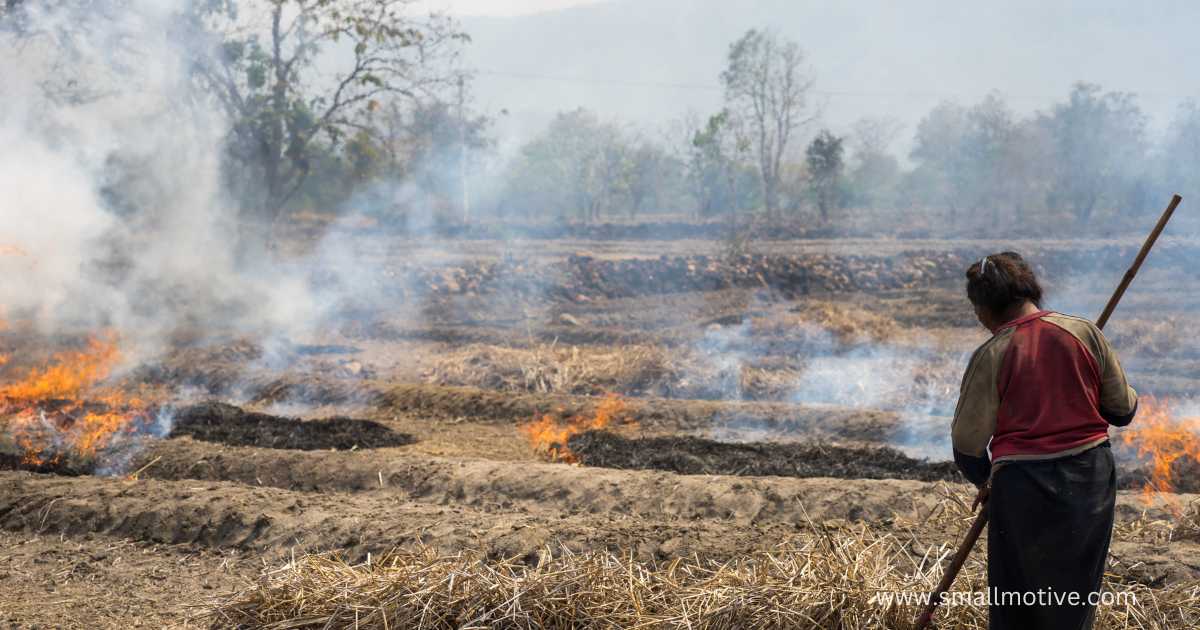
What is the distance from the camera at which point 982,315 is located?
348cm

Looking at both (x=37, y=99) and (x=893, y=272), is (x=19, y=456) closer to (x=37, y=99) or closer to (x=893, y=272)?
(x=37, y=99)

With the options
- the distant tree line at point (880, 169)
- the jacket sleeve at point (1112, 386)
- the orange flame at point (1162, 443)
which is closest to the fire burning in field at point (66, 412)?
the jacket sleeve at point (1112, 386)

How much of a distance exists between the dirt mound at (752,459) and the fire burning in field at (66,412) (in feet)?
16.2

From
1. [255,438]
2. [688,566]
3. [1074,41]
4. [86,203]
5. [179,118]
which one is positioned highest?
[1074,41]

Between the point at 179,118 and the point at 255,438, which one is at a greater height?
the point at 179,118

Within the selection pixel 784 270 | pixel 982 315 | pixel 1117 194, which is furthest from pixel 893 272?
pixel 982 315

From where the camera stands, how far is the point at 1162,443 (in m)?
8.49

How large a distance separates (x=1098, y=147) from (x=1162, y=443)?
31052mm

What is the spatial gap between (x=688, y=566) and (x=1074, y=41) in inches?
8256

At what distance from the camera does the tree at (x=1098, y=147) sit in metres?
34.2

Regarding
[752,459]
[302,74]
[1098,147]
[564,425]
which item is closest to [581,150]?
[1098,147]

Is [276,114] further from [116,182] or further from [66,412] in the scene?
[66,412]

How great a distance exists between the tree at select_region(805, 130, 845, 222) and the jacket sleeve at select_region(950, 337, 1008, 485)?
3236cm

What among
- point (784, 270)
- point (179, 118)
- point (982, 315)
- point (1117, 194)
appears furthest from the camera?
point (1117, 194)
